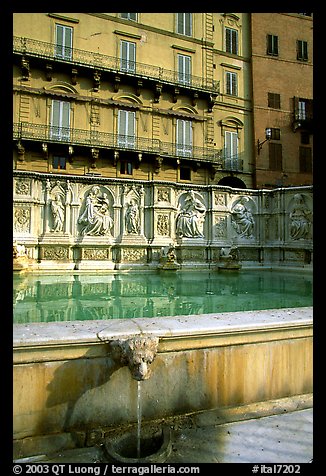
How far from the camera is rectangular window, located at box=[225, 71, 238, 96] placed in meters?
23.8

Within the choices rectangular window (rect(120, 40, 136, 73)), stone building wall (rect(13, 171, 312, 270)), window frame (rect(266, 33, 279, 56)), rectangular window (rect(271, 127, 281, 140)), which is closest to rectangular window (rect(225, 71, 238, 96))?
window frame (rect(266, 33, 279, 56))

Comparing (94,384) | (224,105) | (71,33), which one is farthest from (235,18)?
(94,384)

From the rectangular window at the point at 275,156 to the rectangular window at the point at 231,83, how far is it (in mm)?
4977

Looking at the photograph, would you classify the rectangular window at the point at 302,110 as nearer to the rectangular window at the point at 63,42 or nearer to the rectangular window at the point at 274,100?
the rectangular window at the point at 274,100

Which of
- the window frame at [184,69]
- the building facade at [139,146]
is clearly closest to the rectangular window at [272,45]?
the building facade at [139,146]

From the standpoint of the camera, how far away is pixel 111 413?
8.38ft

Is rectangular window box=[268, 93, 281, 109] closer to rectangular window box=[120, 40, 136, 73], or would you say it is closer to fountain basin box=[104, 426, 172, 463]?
rectangular window box=[120, 40, 136, 73]

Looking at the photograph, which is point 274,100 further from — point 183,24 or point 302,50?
point 183,24

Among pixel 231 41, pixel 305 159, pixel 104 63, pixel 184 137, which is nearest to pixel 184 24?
pixel 231 41

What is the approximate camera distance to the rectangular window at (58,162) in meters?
18.8

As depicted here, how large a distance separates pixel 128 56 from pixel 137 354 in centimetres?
2191

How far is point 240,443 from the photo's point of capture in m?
2.46

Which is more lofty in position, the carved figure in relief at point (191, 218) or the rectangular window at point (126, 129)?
the rectangular window at point (126, 129)

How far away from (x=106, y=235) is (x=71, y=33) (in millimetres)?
16254
